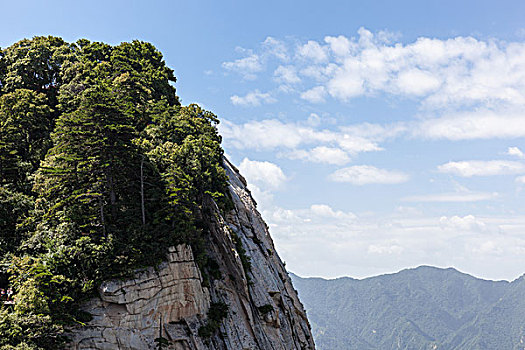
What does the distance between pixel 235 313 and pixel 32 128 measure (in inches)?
975

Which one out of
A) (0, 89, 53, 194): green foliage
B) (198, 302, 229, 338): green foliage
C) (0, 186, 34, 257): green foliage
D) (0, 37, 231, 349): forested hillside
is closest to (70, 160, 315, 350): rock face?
(198, 302, 229, 338): green foliage

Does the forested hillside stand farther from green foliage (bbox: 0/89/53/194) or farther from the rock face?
the rock face

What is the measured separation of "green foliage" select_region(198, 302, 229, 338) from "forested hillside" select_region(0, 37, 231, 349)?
2.81m

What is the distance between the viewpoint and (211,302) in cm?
3269

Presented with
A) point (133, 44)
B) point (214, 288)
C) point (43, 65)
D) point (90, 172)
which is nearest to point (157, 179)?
point (90, 172)

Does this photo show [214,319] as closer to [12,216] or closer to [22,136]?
[12,216]

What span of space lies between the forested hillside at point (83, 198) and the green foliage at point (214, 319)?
281cm

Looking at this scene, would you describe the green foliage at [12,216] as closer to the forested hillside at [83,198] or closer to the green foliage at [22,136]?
the forested hillside at [83,198]

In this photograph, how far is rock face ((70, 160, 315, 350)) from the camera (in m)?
26.0

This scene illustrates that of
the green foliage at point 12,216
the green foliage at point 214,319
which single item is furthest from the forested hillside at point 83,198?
the green foliage at point 214,319

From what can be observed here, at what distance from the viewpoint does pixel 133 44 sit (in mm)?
61750

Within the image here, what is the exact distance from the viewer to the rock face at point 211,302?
26.0 metres

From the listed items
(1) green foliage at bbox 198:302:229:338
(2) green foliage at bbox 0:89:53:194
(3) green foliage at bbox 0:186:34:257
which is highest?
(2) green foliage at bbox 0:89:53:194

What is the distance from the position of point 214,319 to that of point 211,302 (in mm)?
1452
